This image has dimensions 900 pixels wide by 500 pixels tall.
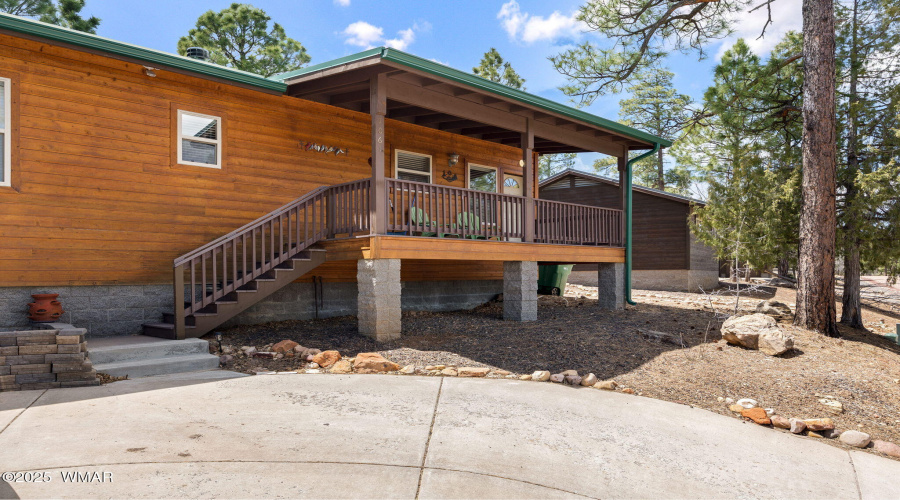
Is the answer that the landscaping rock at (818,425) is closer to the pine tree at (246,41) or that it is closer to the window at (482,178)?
the window at (482,178)

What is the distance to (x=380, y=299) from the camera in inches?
324

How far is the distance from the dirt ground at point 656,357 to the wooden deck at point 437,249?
118 cm

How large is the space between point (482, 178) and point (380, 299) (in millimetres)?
6112

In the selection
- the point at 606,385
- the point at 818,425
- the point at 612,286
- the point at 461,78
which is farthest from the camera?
the point at 612,286

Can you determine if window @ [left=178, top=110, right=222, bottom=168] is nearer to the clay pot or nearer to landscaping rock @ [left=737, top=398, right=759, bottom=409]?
the clay pot

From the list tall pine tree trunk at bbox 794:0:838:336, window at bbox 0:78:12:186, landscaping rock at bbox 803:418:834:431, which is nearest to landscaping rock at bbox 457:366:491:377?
landscaping rock at bbox 803:418:834:431

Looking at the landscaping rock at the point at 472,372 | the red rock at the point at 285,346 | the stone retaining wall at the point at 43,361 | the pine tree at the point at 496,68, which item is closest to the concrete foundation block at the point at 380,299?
the red rock at the point at 285,346

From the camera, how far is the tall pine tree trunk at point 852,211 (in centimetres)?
1134

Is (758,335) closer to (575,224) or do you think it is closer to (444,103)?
(575,224)

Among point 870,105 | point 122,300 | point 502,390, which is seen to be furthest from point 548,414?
point 870,105

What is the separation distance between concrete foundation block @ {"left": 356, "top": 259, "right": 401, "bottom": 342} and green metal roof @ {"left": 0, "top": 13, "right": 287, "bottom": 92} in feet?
10.7

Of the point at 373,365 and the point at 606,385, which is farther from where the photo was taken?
the point at 373,365

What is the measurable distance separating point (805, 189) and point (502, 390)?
25.5ft

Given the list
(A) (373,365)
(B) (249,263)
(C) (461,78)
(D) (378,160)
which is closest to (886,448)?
(A) (373,365)
